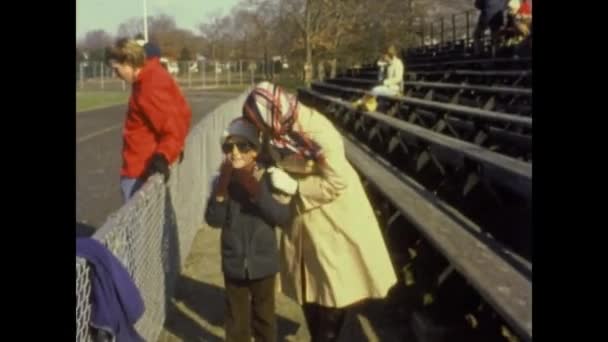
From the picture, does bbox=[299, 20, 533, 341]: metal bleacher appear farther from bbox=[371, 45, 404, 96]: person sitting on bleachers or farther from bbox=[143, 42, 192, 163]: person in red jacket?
bbox=[371, 45, 404, 96]: person sitting on bleachers

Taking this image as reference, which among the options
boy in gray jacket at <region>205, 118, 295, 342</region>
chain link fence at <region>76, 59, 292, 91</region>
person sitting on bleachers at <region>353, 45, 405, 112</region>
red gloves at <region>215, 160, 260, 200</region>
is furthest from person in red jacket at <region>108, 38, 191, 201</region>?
chain link fence at <region>76, 59, 292, 91</region>

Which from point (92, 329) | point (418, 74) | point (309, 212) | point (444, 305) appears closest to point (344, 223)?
point (309, 212)

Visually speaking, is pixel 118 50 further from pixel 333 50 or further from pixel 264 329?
pixel 333 50

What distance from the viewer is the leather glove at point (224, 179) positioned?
477cm

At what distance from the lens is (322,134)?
15.1ft

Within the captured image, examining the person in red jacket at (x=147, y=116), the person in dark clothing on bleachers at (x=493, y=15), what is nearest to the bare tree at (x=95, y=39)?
the person in red jacket at (x=147, y=116)

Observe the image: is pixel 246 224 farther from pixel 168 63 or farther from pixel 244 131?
pixel 168 63

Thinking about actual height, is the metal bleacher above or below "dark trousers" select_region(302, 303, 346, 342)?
above

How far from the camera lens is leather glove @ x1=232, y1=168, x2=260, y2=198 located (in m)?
4.71

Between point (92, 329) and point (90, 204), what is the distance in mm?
9438

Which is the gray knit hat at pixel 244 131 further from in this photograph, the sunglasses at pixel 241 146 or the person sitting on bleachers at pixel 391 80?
the person sitting on bleachers at pixel 391 80

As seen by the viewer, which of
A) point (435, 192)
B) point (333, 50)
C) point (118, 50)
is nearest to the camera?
point (118, 50)

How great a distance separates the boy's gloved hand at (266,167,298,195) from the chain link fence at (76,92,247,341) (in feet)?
2.22

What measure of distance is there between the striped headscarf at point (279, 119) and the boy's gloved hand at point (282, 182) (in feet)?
0.33
